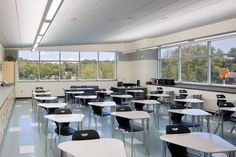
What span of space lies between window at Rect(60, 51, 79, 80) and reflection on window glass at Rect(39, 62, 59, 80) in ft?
0.90

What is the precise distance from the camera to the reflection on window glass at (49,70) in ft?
46.2

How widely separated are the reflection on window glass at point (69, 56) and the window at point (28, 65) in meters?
1.37

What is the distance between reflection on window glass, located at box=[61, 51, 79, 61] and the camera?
47.3ft

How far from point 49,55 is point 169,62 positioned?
641 cm

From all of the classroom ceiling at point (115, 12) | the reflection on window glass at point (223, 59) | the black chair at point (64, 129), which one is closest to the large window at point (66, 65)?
the classroom ceiling at point (115, 12)

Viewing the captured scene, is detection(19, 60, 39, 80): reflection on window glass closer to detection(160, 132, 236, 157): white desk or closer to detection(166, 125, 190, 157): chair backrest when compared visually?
detection(166, 125, 190, 157): chair backrest

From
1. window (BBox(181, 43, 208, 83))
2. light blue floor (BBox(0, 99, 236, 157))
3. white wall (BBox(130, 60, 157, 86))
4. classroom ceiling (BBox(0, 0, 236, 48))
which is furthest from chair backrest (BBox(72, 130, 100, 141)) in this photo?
white wall (BBox(130, 60, 157, 86))

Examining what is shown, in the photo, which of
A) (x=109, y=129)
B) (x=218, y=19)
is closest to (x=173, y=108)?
(x=109, y=129)

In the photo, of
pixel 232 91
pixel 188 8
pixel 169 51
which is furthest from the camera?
pixel 169 51

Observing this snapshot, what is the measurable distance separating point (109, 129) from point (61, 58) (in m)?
8.52

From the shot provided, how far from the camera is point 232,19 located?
26.6 feet

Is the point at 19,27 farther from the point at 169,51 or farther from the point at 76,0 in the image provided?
the point at 169,51

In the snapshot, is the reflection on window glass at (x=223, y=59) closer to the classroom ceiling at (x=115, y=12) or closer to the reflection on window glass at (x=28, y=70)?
the classroom ceiling at (x=115, y=12)

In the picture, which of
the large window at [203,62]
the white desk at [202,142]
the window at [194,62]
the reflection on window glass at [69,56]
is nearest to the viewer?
the white desk at [202,142]
